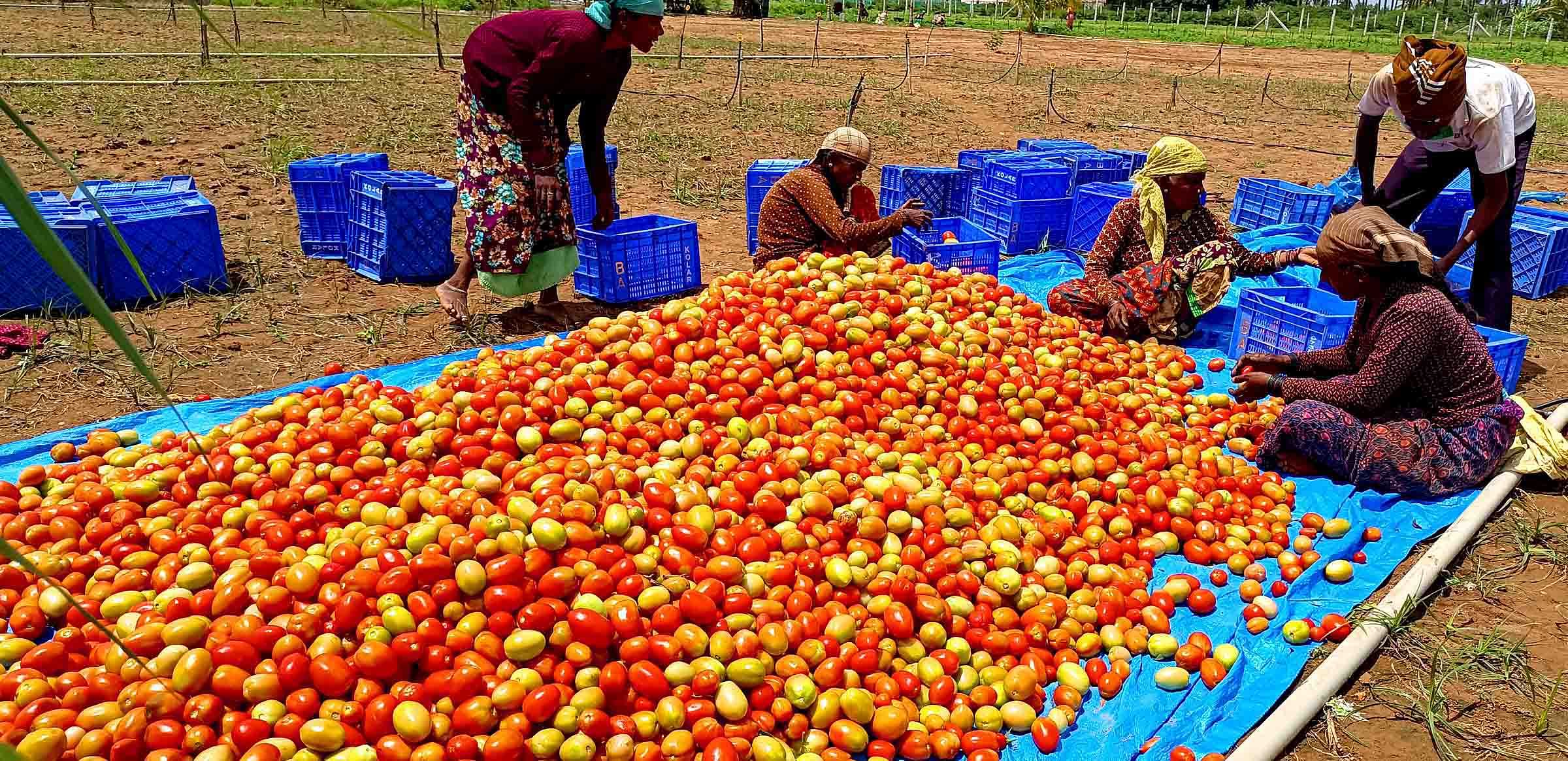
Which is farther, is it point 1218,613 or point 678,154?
point 678,154

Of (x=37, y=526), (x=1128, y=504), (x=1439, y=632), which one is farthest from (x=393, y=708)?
(x=1439, y=632)

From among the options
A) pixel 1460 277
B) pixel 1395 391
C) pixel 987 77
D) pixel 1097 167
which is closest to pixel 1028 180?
pixel 1097 167

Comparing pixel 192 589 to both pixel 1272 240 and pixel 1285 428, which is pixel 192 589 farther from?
pixel 1272 240

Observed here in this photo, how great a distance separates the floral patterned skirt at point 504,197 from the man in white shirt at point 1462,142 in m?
4.88

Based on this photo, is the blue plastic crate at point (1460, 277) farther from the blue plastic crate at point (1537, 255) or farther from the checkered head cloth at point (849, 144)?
the checkered head cloth at point (849, 144)

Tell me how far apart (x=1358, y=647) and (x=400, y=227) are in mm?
6411

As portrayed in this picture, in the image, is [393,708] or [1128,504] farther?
[1128,504]

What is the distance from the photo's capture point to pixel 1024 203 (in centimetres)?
803

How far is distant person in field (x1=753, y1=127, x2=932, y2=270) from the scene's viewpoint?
5980 millimetres

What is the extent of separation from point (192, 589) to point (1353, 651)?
3.83 metres

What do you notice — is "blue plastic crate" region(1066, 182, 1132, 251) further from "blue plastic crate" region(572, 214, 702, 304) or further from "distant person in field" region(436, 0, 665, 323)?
"distant person in field" region(436, 0, 665, 323)

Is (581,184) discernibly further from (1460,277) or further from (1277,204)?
(1460,277)

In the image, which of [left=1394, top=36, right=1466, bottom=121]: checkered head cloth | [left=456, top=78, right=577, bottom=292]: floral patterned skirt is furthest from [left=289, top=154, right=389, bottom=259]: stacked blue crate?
[left=1394, top=36, right=1466, bottom=121]: checkered head cloth

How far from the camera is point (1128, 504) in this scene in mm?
3959
